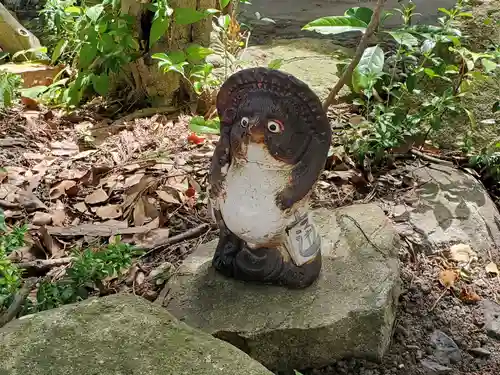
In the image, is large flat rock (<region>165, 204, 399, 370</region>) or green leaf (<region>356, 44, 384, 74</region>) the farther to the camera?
green leaf (<region>356, 44, 384, 74</region>)

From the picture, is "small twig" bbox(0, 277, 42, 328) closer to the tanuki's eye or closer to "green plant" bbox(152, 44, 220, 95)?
the tanuki's eye

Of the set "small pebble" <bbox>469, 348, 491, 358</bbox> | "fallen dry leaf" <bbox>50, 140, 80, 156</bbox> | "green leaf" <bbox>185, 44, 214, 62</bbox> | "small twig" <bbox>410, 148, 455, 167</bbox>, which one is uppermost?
"green leaf" <bbox>185, 44, 214, 62</bbox>

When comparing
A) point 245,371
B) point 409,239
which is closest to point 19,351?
point 245,371

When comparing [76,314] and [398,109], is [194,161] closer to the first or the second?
[398,109]

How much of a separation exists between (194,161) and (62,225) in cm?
70

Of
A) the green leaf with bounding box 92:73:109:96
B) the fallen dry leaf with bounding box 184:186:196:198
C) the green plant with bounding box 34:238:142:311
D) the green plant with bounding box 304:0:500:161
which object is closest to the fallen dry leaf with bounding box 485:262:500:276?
the green plant with bounding box 304:0:500:161

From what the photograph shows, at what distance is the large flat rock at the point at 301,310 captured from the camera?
1.94 metres

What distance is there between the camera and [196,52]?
327cm

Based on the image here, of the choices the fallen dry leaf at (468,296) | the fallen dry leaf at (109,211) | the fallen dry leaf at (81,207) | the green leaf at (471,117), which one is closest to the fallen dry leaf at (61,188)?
the fallen dry leaf at (81,207)

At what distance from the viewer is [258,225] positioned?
1950 millimetres

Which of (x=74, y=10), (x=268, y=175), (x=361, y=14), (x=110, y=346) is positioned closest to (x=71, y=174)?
Result: (x=74, y=10)

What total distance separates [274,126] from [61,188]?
1.39m

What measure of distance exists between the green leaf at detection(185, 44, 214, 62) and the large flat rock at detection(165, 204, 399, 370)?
142 centimetres

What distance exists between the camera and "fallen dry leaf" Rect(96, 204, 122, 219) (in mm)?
2707
